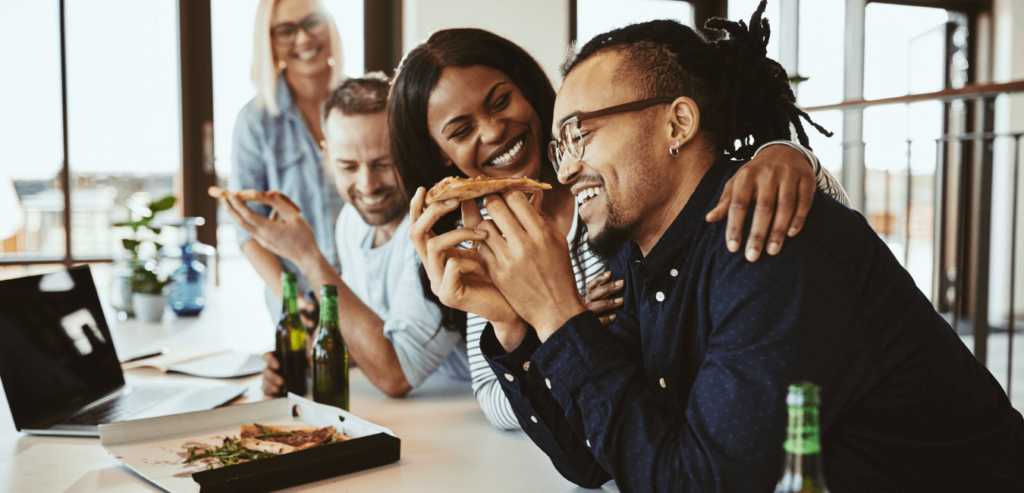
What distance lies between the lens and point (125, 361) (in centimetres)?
193

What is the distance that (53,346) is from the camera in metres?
1.47

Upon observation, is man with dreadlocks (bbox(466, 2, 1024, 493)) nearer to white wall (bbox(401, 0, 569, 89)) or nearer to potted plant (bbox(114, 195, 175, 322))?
potted plant (bbox(114, 195, 175, 322))

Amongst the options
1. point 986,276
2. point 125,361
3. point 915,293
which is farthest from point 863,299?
point 986,276

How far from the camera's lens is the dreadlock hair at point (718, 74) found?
3.59 feet

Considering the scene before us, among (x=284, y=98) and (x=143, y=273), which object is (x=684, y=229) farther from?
(x=284, y=98)

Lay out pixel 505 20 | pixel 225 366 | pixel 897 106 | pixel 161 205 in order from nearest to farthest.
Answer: pixel 225 366 → pixel 161 205 → pixel 505 20 → pixel 897 106

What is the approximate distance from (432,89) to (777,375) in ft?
3.71

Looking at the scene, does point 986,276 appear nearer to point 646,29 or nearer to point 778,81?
point 778,81

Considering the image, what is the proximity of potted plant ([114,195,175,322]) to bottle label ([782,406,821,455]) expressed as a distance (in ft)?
8.54

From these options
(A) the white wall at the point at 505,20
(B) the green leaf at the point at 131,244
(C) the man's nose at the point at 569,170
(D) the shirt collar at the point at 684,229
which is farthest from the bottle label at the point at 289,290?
(A) the white wall at the point at 505,20

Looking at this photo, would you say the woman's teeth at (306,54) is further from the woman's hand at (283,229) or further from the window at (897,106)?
the window at (897,106)

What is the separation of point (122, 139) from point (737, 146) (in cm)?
408

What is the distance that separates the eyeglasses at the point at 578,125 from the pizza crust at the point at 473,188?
0.27ft


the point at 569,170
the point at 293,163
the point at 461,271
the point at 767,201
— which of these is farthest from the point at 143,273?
the point at 767,201
